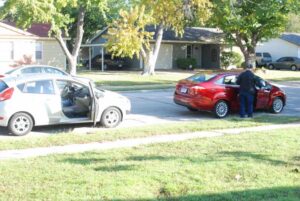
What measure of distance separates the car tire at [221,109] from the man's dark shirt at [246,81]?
777 mm

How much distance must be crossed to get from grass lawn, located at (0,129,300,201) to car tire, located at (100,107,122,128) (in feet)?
10.9

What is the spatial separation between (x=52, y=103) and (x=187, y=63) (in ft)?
123

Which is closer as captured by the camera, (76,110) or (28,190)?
(28,190)

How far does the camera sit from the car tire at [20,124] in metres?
11.8

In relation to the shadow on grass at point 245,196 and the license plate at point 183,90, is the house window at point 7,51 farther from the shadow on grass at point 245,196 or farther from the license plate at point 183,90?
the shadow on grass at point 245,196

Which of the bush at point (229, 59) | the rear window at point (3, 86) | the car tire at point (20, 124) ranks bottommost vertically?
the car tire at point (20, 124)

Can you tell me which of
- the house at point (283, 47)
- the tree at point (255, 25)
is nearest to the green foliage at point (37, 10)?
the tree at point (255, 25)

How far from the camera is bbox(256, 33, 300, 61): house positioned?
59156 millimetres

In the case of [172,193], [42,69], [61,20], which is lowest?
[172,193]

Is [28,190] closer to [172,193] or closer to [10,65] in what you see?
[172,193]

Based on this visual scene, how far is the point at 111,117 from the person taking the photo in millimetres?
13336

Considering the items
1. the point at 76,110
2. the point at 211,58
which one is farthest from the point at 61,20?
the point at 211,58

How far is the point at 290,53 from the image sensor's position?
59625mm

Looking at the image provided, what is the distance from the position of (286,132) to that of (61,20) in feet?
71.6
